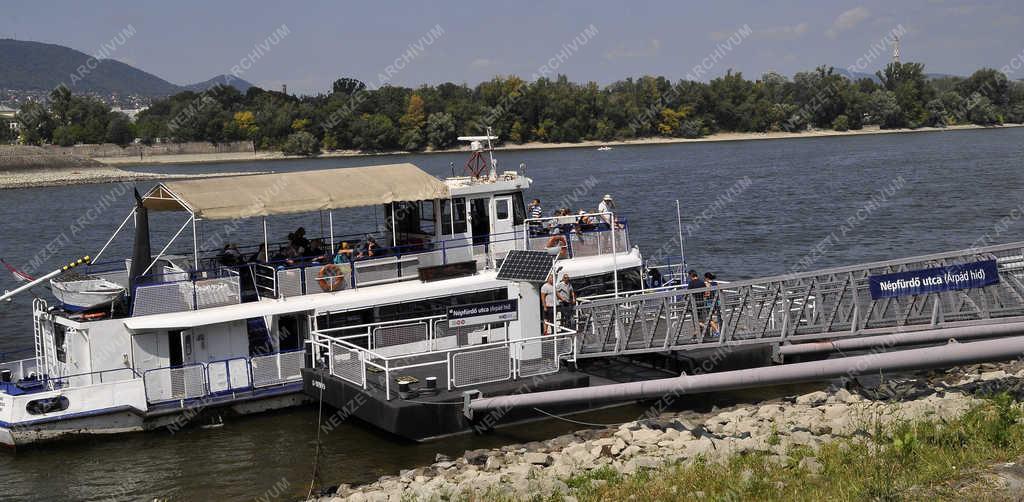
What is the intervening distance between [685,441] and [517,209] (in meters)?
7.95

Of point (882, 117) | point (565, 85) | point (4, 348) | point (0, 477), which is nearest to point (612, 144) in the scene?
point (565, 85)

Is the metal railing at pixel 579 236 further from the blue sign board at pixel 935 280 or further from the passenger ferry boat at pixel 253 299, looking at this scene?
the blue sign board at pixel 935 280

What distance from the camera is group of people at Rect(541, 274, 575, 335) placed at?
2003 centimetres

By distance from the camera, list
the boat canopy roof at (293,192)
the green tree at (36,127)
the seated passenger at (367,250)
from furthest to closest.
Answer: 1. the green tree at (36,127)
2. the seated passenger at (367,250)
3. the boat canopy roof at (293,192)

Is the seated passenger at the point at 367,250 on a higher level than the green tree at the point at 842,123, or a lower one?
lower

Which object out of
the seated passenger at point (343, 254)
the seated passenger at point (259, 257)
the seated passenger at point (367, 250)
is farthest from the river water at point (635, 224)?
the seated passenger at point (367, 250)

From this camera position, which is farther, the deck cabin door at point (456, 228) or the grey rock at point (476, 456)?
the deck cabin door at point (456, 228)

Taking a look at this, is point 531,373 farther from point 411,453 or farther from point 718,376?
point 718,376

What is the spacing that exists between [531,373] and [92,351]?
783 cm

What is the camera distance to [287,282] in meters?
19.7

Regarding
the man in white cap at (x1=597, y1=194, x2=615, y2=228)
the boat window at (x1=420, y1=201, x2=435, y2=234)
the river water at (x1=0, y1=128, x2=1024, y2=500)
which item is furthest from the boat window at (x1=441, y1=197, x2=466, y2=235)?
the river water at (x1=0, y1=128, x2=1024, y2=500)

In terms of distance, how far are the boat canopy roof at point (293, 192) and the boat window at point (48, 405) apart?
398 cm

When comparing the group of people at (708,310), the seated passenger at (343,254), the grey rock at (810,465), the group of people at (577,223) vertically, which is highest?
the group of people at (577,223)

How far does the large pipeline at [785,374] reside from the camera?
1326 centimetres
